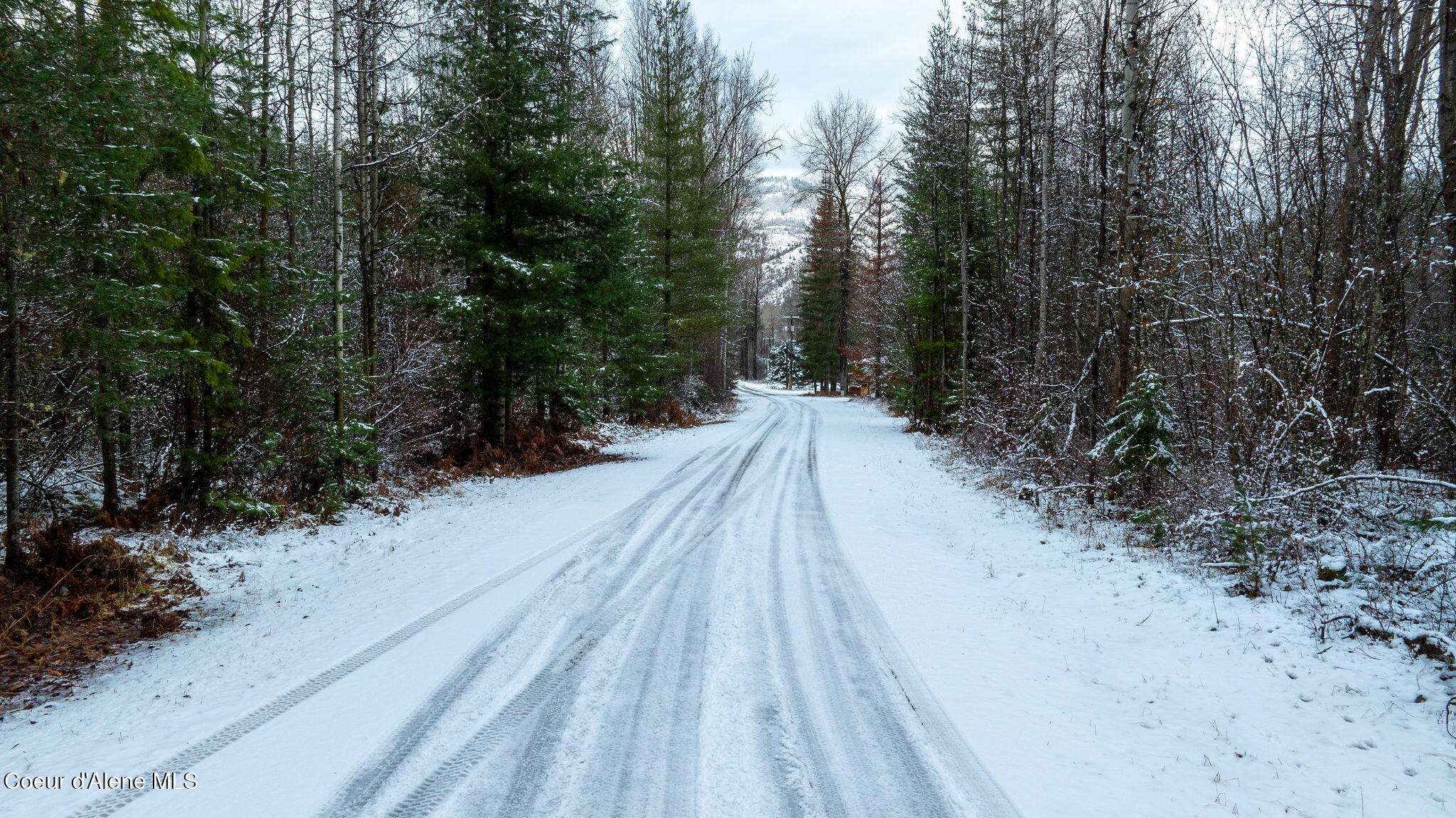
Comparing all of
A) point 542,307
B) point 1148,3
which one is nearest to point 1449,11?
point 1148,3

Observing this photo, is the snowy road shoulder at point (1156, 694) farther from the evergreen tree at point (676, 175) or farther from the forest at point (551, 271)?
the evergreen tree at point (676, 175)

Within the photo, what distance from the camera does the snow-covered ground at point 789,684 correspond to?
3.20 m

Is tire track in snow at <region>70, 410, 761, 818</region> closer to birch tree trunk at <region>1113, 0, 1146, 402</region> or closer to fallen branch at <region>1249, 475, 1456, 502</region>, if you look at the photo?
fallen branch at <region>1249, 475, 1456, 502</region>

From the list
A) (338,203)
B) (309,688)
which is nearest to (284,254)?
(338,203)

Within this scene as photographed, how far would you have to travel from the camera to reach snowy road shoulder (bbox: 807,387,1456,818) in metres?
3.21

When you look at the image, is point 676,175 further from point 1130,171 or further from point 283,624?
point 283,624

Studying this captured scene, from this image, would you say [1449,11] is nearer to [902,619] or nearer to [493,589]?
[902,619]

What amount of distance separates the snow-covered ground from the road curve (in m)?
0.03

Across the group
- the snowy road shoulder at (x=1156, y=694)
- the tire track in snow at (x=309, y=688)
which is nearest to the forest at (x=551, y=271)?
the snowy road shoulder at (x=1156, y=694)

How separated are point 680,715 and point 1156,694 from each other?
10.2 feet

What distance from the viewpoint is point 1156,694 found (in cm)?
424

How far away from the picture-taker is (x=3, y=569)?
→ 5.61m

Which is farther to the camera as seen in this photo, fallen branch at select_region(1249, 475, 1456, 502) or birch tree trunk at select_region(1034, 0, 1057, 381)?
birch tree trunk at select_region(1034, 0, 1057, 381)

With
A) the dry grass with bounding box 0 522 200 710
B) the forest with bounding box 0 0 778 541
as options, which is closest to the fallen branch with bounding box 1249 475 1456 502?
the dry grass with bounding box 0 522 200 710
